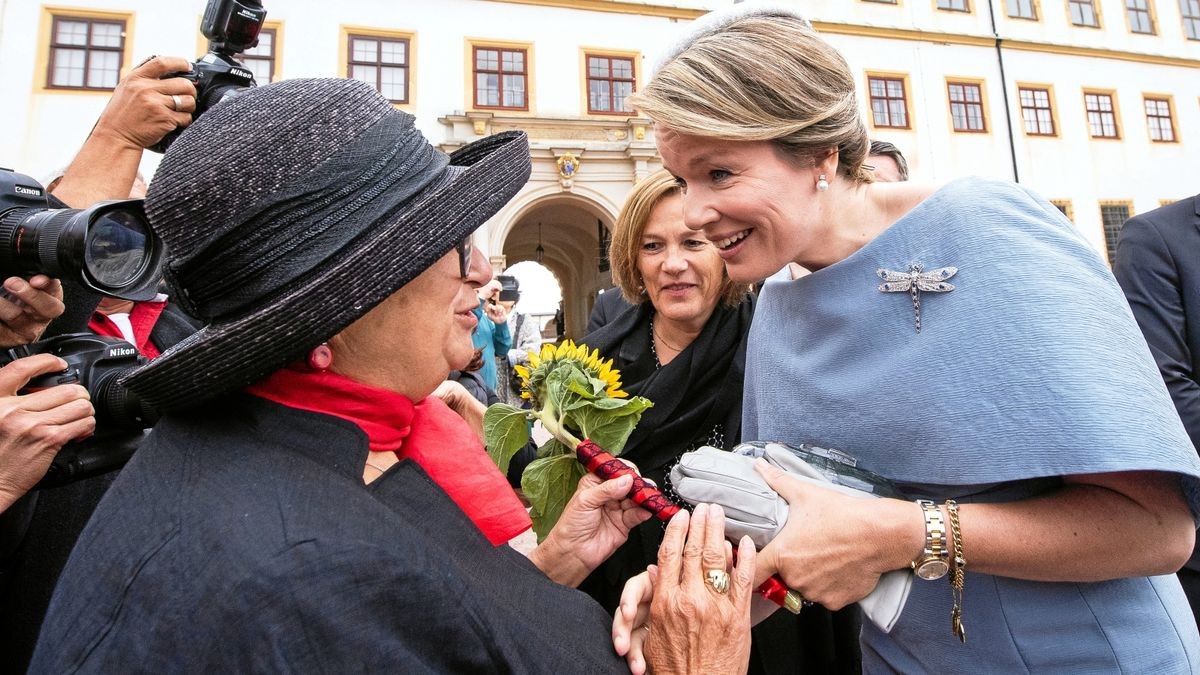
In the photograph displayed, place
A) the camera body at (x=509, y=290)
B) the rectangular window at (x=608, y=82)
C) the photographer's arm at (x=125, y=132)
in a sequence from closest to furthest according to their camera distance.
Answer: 1. the photographer's arm at (x=125, y=132)
2. the camera body at (x=509, y=290)
3. the rectangular window at (x=608, y=82)

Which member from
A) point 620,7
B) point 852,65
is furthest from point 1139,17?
point 620,7

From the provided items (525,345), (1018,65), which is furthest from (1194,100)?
(525,345)

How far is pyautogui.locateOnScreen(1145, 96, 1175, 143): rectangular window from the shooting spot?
20.0 meters

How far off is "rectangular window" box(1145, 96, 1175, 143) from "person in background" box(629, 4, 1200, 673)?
83.5 ft

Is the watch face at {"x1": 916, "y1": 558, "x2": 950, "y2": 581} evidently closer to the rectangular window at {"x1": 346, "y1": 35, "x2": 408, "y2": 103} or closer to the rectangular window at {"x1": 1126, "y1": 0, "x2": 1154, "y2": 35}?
the rectangular window at {"x1": 346, "y1": 35, "x2": 408, "y2": 103}

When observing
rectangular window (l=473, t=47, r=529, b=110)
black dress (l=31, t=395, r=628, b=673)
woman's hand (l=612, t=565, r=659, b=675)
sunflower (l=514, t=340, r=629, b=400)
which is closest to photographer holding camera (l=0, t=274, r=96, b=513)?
black dress (l=31, t=395, r=628, b=673)

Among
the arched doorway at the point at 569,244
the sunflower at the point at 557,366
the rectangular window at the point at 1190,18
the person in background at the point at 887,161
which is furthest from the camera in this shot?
the rectangular window at the point at 1190,18

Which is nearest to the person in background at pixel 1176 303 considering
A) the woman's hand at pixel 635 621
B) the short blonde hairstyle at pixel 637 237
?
the short blonde hairstyle at pixel 637 237

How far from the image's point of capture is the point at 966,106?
18.6 meters

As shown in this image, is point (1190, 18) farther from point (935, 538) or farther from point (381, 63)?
point (935, 538)

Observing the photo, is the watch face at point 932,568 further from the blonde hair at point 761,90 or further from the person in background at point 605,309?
the person in background at point 605,309

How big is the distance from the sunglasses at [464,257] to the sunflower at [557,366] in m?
0.64

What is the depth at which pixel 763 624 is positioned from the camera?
81.4 inches

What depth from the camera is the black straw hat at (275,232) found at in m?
0.93
